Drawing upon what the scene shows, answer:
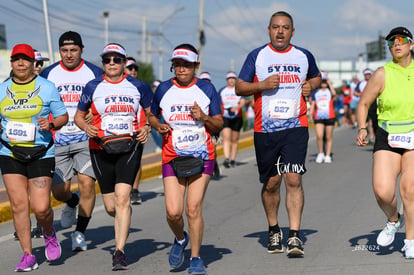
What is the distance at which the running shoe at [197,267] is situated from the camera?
6.88 meters

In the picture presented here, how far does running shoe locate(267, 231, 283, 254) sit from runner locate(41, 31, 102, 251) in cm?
190

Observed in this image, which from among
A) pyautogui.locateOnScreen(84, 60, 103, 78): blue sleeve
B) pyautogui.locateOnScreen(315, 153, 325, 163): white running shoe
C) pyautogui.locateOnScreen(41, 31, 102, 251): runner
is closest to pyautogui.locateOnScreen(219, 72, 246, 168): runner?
pyautogui.locateOnScreen(315, 153, 325, 163): white running shoe

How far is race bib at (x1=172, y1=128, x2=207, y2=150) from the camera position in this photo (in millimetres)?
7125

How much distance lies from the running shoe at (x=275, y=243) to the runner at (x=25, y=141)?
7.00 ft

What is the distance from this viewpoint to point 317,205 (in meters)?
11.5

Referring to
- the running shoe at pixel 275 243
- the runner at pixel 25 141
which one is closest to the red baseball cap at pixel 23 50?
the runner at pixel 25 141

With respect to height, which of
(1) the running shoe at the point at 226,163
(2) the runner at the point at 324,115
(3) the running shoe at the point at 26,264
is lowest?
(1) the running shoe at the point at 226,163

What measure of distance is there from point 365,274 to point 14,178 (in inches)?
124

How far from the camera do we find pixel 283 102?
7.70m

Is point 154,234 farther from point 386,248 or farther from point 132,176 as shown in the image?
point 386,248

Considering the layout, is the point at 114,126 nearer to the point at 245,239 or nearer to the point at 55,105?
the point at 55,105

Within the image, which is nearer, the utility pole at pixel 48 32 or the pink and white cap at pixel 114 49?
the pink and white cap at pixel 114 49

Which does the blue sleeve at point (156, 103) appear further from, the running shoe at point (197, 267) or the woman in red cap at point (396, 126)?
the woman in red cap at point (396, 126)

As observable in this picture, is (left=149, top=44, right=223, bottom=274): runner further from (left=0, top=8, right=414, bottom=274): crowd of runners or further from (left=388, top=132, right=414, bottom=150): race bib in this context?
(left=388, top=132, right=414, bottom=150): race bib
